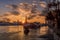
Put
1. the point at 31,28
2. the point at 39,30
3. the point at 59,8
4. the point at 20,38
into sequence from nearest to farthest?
the point at 59,8 → the point at 20,38 → the point at 31,28 → the point at 39,30

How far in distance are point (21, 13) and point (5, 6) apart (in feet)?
1.50

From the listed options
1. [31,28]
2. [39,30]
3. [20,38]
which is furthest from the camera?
[39,30]

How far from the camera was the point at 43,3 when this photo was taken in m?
3.72

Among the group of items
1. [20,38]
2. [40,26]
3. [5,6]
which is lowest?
[20,38]

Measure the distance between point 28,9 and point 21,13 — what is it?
0.75 ft

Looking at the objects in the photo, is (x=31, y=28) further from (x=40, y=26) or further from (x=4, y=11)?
(x=4, y=11)

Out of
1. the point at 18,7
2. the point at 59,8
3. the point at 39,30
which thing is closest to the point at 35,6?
the point at 18,7

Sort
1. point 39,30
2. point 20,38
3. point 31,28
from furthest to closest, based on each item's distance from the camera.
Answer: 1. point 39,30
2. point 31,28
3. point 20,38

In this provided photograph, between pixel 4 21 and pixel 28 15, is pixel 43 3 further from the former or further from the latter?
pixel 4 21

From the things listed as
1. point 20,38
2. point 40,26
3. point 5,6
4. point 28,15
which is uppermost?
point 5,6

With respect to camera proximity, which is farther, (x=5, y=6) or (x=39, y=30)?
(x=39, y=30)

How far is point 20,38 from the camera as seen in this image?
3.55 m

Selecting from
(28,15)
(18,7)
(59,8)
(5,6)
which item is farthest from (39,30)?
(59,8)

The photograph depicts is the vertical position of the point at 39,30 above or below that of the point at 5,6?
below
